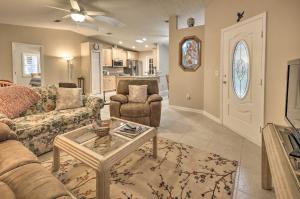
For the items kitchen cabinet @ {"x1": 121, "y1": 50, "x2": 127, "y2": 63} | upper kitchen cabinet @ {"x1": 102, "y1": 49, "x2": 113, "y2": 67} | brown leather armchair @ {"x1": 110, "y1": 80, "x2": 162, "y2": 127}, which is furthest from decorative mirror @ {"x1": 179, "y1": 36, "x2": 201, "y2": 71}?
kitchen cabinet @ {"x1": 121, "y1": 50, "x2": 127, "y2": 63}

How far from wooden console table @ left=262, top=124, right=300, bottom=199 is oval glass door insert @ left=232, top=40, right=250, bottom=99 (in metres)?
1.59

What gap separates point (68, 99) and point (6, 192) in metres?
2.34

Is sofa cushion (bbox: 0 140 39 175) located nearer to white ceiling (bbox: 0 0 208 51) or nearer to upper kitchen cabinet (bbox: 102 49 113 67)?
white ceiling (bbox: 0 0 208 51)

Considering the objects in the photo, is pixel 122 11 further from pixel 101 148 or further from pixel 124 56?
pixel 124 56

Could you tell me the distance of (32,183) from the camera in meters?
1.09

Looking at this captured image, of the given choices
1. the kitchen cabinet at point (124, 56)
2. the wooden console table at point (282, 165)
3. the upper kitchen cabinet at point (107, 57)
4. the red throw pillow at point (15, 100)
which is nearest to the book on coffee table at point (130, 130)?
the wooden console table at point (282, 165)

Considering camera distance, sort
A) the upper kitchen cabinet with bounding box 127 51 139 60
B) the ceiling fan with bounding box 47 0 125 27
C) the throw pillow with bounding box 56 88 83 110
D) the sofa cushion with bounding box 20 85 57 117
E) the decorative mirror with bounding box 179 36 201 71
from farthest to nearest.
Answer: the upper kitchen cabinet with bounding box 127 51 139 60, the decorative mirror with bounding box 179 36 201 71, the ceiling fan with bounding box 47 0 125 27, the throw pillow with bounding box 56 88 83 110, the sofa cushion with bounding box 20 85 57 117

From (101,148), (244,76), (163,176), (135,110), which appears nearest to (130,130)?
(101,148)

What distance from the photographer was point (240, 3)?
Result: 10.1ft

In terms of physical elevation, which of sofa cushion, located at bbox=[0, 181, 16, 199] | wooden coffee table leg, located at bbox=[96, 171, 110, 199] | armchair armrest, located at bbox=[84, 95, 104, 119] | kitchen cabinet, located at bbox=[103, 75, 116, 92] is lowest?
wooden coffee table leg, located at bbox=[96, 171, 110, 199]

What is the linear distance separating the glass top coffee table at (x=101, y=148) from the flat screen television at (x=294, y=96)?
1.35m

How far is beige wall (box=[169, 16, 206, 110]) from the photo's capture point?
4.78 meters

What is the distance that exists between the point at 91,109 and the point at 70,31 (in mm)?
5362

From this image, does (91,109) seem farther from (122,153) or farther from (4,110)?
(122,153)
